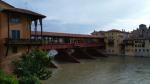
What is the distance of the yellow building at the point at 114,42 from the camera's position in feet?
292

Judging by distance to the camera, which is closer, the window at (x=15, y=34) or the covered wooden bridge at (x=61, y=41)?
the window at (x=15, y=34)

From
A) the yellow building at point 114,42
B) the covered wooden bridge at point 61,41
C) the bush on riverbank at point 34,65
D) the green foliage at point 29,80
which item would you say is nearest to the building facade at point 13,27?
the bush on riverbank at point 34,65

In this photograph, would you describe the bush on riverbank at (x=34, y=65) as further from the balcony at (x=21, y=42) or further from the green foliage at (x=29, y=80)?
the balcony at (x=21, y=42)

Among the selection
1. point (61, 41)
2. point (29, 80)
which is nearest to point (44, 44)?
point (61, 41)

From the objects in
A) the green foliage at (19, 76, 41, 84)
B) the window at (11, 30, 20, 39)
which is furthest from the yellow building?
the green foliage at (19, 76, 41, 84)

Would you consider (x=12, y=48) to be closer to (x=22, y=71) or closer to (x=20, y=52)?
(x=20, y=52)

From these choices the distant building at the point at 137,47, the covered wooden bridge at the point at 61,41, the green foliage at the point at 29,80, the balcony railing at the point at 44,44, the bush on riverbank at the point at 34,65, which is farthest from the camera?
the distant building at the point at 137,47

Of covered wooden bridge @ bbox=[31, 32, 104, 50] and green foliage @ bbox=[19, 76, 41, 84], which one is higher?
covered wooden bridge @ bbox=[31, 32, 104, 50]

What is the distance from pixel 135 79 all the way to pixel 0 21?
21361mm

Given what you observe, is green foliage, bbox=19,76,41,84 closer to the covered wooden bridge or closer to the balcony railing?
the balcony railing

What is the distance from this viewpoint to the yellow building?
8912 centimetres

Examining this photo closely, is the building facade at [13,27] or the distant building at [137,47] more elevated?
the building facade at [13,27]

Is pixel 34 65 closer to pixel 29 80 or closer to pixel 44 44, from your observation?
pixel 29 80

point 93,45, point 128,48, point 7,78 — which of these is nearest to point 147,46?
point 128,48
